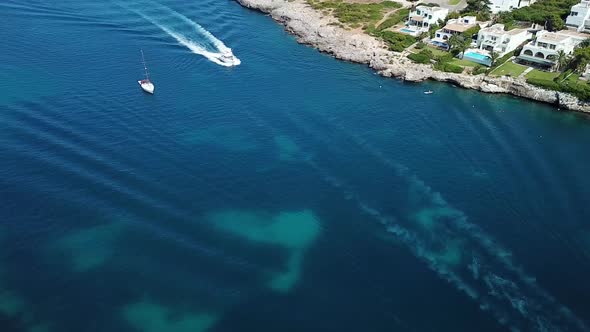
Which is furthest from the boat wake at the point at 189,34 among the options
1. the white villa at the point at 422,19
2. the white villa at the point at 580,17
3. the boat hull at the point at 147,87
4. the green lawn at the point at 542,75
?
the white villa at the point at 580,17

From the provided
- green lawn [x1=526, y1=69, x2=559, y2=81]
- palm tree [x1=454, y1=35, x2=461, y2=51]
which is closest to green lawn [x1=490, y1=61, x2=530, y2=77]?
green lawn [x1=526, y1=69, x2=559, y2=81]

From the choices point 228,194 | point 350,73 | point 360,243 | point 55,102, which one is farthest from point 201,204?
point 350,73

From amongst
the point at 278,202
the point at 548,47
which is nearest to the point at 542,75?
the point at 548,47

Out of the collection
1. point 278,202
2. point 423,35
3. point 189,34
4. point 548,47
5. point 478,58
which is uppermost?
point 548,47

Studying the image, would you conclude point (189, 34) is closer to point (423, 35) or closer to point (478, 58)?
point (423, 35)

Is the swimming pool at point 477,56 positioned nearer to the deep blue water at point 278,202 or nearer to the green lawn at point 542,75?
the green lawn at point 542,75

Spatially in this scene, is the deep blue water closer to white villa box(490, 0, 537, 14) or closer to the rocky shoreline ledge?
the rocky shoreline ledge
